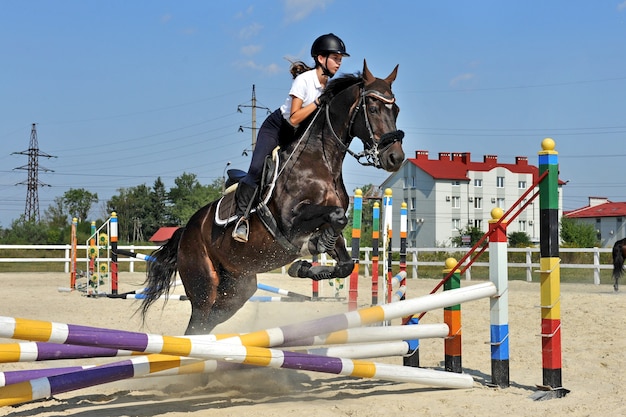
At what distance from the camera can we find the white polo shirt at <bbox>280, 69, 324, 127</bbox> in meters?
5.31

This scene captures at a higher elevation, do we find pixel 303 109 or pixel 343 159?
pixel 303 109

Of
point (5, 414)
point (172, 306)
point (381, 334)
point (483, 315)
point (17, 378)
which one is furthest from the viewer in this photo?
point (172, 306)

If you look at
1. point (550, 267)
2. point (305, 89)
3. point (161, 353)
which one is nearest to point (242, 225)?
point (305, 89)

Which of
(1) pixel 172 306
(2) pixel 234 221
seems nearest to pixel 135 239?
(1) pixel 172 306

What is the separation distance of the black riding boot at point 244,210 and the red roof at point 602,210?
6808 cm

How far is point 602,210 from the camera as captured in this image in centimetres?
7219

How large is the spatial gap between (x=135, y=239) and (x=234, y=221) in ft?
201

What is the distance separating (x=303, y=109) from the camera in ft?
17.4

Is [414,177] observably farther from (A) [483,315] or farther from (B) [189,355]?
(B) [189,355]

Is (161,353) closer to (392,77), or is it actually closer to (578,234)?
(392,77)

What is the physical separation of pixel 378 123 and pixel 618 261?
12.2m

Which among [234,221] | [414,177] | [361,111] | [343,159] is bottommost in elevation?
[234,221]

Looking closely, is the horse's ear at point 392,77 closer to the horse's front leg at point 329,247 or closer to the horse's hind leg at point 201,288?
the horse's front leg at point 329,247

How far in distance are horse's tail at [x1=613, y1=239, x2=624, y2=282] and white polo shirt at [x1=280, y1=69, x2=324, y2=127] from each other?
1193 centimetres
